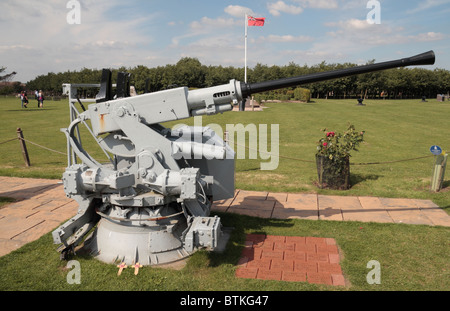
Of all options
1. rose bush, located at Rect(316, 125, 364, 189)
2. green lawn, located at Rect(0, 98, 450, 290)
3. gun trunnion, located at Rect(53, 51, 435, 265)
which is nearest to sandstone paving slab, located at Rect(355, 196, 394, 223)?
green lawn, located at Rect(0, 98, 450, 290)

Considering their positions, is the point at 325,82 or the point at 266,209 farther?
the point at 325,82

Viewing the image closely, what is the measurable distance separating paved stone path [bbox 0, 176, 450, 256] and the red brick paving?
3.43 ft

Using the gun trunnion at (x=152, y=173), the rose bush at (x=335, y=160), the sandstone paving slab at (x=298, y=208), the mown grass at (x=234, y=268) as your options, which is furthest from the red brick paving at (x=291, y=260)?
the rose bush at (x=335, y=160)

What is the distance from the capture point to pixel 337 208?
22.6ft

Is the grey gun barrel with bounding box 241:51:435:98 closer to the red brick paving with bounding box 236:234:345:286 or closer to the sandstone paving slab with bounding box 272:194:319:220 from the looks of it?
the red brick paving with bounding box 236:234:345:286

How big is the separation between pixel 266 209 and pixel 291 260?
80.9 inches

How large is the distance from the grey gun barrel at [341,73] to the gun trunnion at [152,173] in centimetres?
1

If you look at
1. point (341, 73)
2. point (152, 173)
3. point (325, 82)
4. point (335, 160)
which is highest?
point (325, 82)

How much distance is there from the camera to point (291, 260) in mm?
4859

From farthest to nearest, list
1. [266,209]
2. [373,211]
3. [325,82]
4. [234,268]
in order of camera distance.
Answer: [325,82] < [266,209] < [373,211] < [234,268]

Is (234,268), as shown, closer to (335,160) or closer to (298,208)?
(298,208)

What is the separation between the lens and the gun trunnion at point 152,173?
14.5ft

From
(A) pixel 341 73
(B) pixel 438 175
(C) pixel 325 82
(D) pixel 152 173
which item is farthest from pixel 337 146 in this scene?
(C) pixel 325 82

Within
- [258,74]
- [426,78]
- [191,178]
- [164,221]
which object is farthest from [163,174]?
[426,78]
